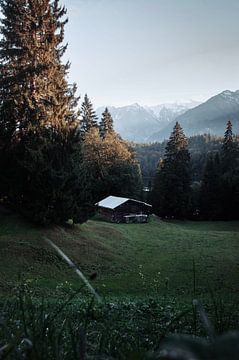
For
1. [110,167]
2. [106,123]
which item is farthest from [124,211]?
[106,123]

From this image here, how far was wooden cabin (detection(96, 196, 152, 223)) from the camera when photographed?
4491 centimetres

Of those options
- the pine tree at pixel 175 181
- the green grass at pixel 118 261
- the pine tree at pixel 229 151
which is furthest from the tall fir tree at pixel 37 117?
the pine tree at pixel 229 151

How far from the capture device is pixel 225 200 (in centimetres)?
5528

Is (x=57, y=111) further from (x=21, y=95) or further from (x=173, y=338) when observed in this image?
(x=173, y=338)

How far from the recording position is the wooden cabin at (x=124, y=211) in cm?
4491

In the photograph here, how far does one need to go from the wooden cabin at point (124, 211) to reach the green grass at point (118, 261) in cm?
1296

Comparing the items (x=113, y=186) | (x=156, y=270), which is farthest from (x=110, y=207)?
(x=156, y=270)

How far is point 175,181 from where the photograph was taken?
52.4m

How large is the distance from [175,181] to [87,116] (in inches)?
886

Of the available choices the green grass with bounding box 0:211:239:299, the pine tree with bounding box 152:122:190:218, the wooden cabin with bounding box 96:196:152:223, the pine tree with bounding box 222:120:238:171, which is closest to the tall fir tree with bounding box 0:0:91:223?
the green grass with bounding box 0:211:239:299

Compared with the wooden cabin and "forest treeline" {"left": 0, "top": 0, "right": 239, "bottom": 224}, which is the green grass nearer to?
"forest treeline" {"left": 0, "top": 0, "right": 239, "bottom": 224}

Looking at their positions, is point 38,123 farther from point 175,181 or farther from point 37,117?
point 175,181

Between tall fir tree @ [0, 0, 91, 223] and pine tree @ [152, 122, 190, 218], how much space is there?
2860 centimetres

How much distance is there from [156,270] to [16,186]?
34.9ft
